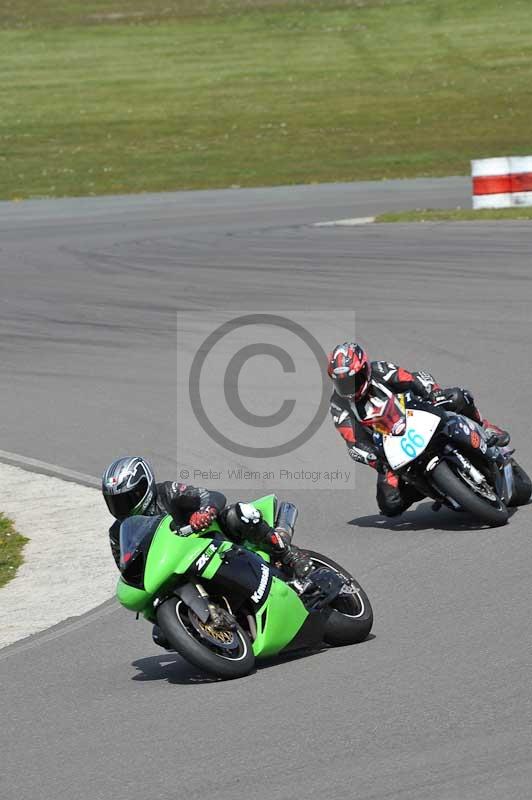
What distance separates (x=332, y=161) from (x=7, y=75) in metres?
20.5

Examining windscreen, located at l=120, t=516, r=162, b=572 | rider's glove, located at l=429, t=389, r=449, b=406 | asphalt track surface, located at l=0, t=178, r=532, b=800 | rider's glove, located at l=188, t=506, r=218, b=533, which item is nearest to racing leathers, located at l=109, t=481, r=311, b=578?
rider's glove, located at l=188, t=506, r=218, b=533

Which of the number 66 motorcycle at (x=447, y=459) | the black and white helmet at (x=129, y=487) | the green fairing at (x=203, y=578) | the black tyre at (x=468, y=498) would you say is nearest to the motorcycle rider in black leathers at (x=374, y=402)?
the number 66 motorcycle at (x=447, y=459)

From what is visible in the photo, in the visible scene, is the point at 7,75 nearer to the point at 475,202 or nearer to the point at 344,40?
the point at 344,40

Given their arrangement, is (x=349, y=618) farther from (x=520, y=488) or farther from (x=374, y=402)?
(x=520, y=488)

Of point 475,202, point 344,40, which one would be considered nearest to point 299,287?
point 475,202

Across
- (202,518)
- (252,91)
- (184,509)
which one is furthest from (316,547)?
(252,91)

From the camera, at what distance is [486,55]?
51344 mm

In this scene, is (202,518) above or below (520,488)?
above

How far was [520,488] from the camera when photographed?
10.8 metres

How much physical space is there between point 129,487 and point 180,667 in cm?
111

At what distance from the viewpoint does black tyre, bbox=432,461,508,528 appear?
10.1 metres

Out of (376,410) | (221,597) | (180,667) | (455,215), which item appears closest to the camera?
(221,597)

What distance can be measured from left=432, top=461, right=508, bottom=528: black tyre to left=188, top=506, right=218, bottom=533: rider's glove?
313 cm

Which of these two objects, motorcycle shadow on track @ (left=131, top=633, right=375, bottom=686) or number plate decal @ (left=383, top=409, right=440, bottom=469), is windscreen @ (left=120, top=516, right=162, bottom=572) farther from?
number plate decal @ (left=383, top=409, right=440, bottom=469)
